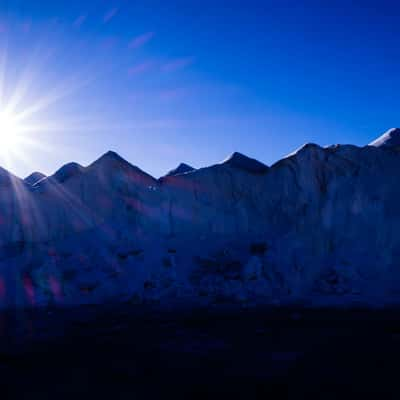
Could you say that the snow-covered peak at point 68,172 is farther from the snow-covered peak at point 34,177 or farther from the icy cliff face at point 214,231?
the snow-covered peak at point 34,177

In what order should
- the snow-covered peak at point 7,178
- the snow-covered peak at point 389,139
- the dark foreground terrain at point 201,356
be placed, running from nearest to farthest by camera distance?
1. the dark foreground terrain at point 201,356
2. the snow-covered peak at point 7,178
3. the snow-covered peak at point 389,139

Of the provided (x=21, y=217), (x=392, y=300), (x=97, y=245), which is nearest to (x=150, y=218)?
(x=97, y=245)

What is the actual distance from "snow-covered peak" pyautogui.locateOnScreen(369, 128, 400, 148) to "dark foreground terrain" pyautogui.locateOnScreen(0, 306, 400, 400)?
8409 mm

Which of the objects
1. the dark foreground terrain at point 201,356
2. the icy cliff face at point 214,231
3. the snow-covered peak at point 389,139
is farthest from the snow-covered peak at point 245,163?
the dark foreground terrain at point 201,356

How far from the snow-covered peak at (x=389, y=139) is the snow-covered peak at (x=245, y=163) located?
515 cm

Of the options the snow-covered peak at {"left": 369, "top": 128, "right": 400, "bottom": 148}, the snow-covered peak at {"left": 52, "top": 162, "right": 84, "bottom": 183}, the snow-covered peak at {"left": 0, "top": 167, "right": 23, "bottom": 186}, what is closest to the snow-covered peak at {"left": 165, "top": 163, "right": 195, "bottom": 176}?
the snow-covered peak at {"left": 52, "top": 162, "right": 84, "bottom": 183}

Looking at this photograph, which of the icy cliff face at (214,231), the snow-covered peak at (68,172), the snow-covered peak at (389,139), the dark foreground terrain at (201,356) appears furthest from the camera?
the snow-covered peak at (389,139)

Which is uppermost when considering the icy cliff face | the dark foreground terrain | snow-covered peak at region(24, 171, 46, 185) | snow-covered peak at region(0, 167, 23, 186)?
snow-covered peak at region(24, 171, 46, 185)

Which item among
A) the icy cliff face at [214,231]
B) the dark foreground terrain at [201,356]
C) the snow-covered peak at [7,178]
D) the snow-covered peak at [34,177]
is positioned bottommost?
the dark foreground terrain at [201,356]

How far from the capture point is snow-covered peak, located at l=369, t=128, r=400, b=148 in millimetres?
15085

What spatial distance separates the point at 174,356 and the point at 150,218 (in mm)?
8422

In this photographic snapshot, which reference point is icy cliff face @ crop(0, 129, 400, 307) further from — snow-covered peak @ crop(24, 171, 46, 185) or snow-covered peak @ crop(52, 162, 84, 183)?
snow-covered peak @ crop(24, 171, 46, 185)

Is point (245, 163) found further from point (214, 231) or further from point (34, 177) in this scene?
point (34, 177)

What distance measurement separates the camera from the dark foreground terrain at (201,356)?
16.2 feet
